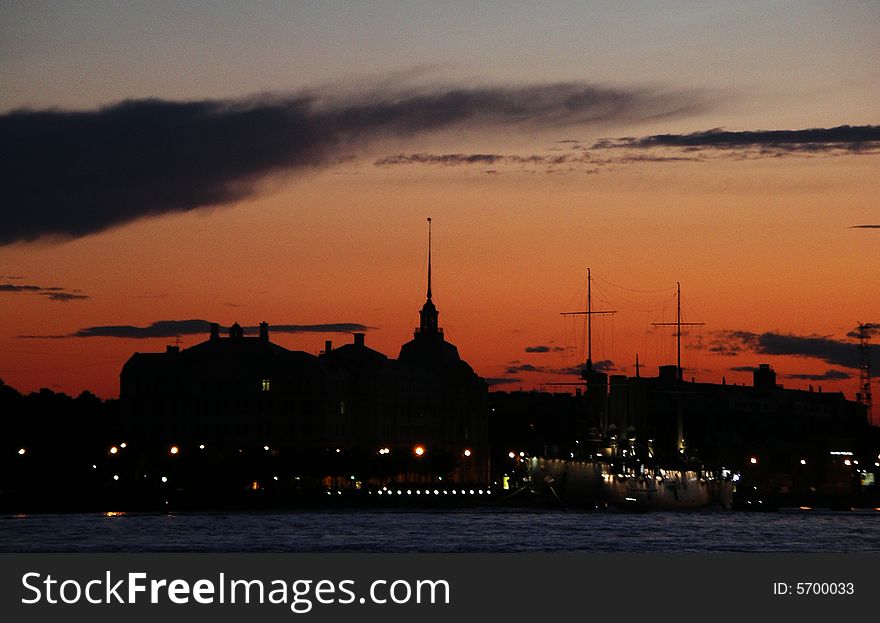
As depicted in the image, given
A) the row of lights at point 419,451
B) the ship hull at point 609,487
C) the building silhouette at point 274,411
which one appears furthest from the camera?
the row of lights at point 419,451

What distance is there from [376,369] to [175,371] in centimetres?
1844

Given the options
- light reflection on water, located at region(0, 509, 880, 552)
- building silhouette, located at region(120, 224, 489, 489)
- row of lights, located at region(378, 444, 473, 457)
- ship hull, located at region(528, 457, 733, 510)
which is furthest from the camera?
row of lights, located at region(378, 444, 473, 457)

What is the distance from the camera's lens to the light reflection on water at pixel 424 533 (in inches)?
3073

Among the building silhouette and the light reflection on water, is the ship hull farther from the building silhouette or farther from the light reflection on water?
the light reflection on water

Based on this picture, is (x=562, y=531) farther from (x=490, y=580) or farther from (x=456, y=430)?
(x=456, y=430)

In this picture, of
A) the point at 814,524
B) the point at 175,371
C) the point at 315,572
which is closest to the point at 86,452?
the point at 175,371

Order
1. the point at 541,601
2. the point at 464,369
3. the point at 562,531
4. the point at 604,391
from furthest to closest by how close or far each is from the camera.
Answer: the point at 464,369 < the point at 604,391 < the point at 562,531 < the point at 541,601

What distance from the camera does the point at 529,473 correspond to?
497 feet

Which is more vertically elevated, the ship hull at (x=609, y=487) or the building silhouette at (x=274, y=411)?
the building silhouette at (x=274, y=411)

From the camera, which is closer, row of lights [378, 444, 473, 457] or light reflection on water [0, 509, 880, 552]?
light reflection on water [0, 509, 880, 552]

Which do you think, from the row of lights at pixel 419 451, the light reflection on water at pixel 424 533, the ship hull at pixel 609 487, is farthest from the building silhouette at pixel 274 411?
the light reflection on water at pixel 424 533

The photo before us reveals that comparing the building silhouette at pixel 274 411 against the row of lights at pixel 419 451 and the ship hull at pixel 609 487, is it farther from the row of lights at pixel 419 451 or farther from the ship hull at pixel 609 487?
the ship hull at pixel 609 487

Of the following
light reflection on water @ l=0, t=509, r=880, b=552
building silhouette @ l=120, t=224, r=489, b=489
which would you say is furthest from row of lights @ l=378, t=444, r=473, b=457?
light reflection on water @ l=0, t=509, r=880, b=552

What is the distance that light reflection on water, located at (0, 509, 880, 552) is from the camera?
78062 mm
